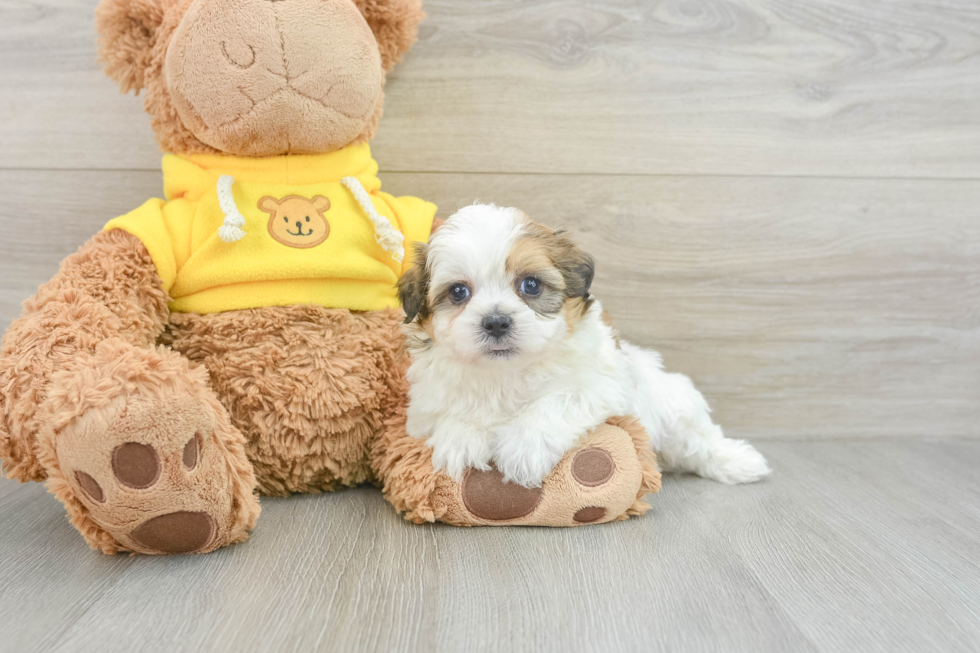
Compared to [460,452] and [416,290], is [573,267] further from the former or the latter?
[460,452]

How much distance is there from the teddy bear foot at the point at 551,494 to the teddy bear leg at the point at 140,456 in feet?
1.13

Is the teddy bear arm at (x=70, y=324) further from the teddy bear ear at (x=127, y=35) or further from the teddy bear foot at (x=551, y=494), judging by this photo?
the teddy bear foot at (x=551, y=494)

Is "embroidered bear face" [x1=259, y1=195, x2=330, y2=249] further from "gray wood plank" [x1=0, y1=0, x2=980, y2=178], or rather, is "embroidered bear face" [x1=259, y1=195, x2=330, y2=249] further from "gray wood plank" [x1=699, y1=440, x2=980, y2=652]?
"gray wood plank" [x1=699, y1=440, x2=980, y2=652]

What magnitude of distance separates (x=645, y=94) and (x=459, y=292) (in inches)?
35.8

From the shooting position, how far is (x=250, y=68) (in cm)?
141

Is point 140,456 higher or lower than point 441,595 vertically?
higher

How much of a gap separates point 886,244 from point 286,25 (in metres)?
1.65

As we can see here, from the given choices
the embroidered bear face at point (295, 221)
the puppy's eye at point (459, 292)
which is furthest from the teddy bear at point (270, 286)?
the puppy's eye at point (459, 292)

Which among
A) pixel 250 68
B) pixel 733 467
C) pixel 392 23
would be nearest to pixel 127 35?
pixel 250 68

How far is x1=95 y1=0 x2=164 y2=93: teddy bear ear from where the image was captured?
1476 millimetres

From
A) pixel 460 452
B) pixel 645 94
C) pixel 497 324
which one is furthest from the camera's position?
pixel 645 94

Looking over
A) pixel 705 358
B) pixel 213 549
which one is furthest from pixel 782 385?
pixel 213 549

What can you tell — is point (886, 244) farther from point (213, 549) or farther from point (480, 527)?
point (213, 549)

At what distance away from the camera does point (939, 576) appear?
1.21 meters
